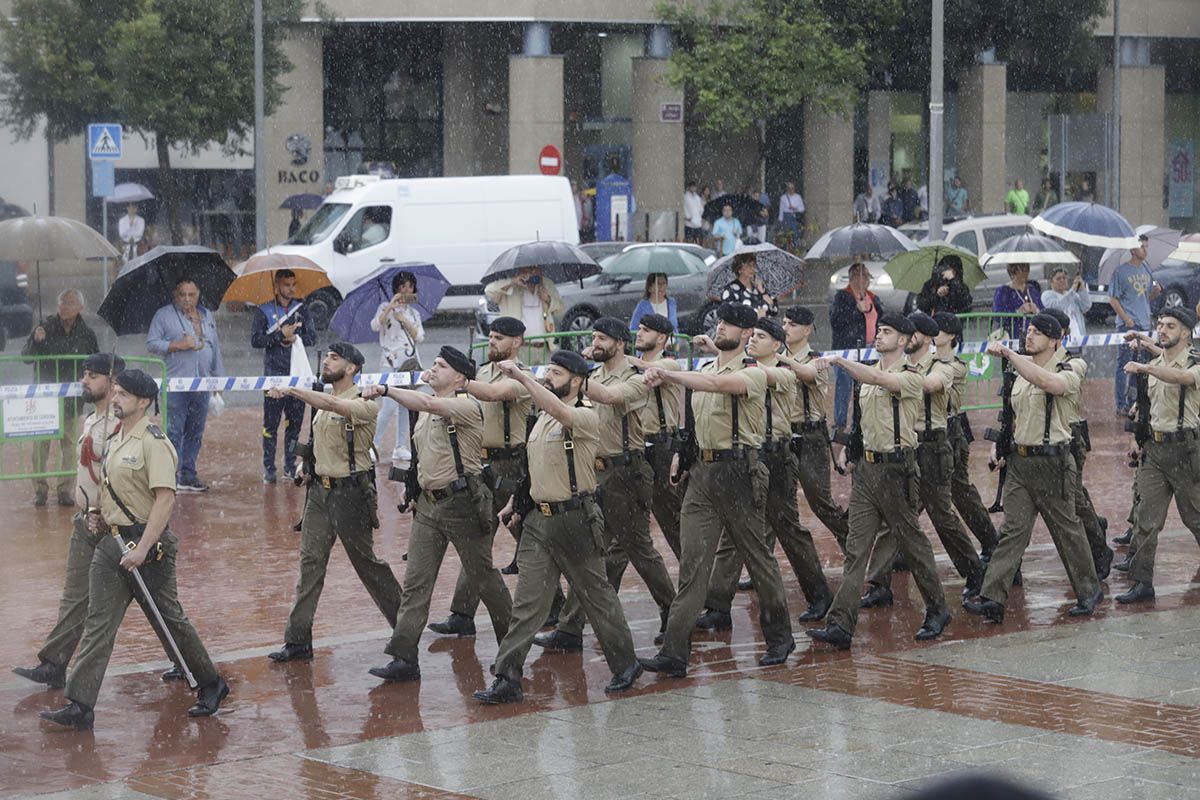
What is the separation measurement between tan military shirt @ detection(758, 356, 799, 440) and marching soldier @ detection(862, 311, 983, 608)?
736 millimetres

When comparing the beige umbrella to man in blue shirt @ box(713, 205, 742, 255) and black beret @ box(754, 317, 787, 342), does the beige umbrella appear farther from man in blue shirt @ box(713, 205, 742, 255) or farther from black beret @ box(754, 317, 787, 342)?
man in blue shirt @ box(713, 205, 742, 255)

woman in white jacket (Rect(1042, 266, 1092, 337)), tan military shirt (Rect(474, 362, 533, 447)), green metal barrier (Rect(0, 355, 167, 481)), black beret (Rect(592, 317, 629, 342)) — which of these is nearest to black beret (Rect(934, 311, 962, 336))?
black beret (Rect(592, 317, 629, 342))

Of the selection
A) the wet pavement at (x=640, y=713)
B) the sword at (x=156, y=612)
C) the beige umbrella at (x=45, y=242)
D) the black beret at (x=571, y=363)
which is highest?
the beige umbrella at (x=45, y=242)

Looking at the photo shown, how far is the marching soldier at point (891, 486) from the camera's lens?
1052 cm

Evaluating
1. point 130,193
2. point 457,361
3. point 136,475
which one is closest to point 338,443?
point 457,361

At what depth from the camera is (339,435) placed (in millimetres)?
10195

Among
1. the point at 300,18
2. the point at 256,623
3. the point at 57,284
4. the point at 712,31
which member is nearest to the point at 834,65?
the point at 712,31

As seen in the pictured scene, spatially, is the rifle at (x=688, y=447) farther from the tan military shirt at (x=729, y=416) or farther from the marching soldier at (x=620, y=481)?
the marching soldier at (x=620, y=481)

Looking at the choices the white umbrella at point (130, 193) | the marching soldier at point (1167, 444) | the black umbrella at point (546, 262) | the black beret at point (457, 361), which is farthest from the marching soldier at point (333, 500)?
the white umbrella at point (130, 193)

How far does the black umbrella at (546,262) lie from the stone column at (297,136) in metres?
25.1

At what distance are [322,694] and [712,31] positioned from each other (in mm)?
32966

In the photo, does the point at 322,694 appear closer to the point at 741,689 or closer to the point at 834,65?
the point at 741,689

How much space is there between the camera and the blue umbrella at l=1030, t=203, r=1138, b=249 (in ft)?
55.0

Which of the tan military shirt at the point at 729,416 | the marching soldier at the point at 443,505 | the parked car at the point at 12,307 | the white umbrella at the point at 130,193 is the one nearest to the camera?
the marching soldier at the point at 443,505
